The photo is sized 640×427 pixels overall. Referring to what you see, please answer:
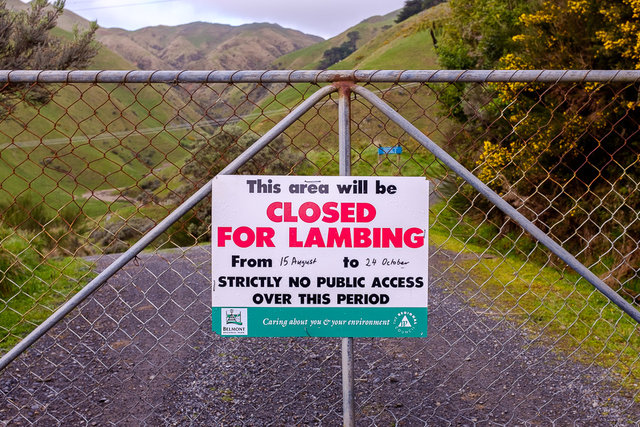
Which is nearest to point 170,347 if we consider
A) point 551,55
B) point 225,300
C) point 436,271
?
point 225,300

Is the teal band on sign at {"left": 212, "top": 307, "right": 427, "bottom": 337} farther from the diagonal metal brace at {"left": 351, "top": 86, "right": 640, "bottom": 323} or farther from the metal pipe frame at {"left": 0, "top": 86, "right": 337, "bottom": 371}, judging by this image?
the diagonal metal brace at {"left": 351, "top": 86, "right": 640, "bottom": 323}

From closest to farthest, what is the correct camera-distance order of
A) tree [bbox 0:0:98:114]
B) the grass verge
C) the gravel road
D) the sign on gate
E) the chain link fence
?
the sign on gate < the chain link fence < the gravel road < the grass verge < tree [bbox 0:0:98:114]

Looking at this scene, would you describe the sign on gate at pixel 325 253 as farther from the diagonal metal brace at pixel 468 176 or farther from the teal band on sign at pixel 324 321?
the diagonal metal brace at pixel 468 176

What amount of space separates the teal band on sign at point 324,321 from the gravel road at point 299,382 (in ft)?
2.83

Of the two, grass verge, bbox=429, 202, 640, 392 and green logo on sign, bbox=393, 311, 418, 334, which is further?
grass verge, bbox=429, 202, 640, 392

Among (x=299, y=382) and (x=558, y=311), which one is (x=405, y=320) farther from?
(x=299, y=382)

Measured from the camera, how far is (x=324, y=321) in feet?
7.70

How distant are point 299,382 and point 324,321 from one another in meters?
2.16

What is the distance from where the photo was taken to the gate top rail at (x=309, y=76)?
2361 mm

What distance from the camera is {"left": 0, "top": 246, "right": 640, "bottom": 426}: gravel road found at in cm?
373

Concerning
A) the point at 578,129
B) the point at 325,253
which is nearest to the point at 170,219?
the point at 325,253

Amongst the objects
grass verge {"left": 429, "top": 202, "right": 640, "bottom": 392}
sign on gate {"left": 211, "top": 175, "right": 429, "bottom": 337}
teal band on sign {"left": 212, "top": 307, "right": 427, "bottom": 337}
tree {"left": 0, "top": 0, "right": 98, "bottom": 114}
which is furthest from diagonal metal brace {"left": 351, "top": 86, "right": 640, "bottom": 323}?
tree {"left": 0, "top": 0, "right": 98, "bottom": 114}

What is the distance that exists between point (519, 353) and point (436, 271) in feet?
11.5

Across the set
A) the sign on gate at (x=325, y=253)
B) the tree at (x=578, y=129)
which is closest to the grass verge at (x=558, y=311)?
the tree at (x=578, y=129)
